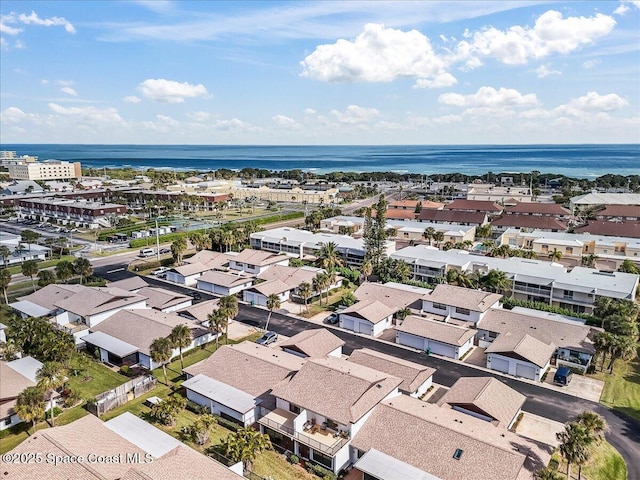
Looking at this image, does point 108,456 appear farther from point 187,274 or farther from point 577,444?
point 187,274

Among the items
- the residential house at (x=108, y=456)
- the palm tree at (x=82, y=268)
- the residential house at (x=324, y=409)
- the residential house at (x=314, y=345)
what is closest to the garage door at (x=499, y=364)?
the residential house at (x=324, y=409)

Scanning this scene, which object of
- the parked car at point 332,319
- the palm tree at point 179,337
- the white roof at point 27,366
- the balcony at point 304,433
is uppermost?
the palm tree at point 179,337

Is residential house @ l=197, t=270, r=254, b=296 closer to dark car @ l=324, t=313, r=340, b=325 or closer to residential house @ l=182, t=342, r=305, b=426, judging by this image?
dark car @ l=324, t=313, r=340, b=325

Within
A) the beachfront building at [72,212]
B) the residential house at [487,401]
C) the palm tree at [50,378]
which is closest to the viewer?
the palm tree at [50,378]

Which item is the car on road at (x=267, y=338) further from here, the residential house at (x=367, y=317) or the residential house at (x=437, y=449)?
the residential house at (x=437, y=449)

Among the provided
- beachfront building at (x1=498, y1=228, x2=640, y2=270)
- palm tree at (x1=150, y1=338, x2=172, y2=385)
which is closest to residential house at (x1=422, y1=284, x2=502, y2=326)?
beachfront building at (x1=498, y1=228, x2=640, y2=270)

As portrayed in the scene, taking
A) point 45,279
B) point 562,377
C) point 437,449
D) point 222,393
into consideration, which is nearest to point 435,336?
point 562,377

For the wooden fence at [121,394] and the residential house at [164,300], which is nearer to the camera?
the wooden fence at [121,394]

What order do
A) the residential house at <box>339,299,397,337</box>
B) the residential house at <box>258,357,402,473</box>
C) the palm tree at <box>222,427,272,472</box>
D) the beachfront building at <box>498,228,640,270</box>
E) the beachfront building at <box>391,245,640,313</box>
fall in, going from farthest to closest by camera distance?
the beachfront building at <box>498,228,640,270</box> → the beachfront building at <box>391,245,640,313</box> → the residential house at <box>339,299,397,337</box> → the residential house at <box>258,357,402,473</box> → the palm tree at <box>222,427,272,472</box>
